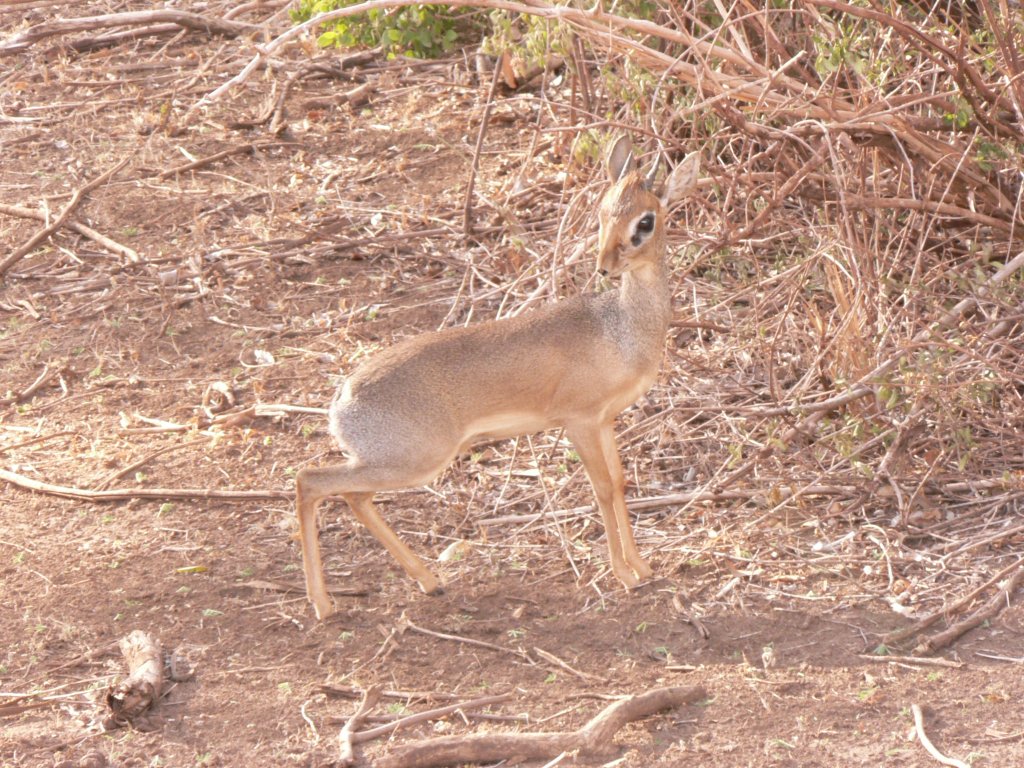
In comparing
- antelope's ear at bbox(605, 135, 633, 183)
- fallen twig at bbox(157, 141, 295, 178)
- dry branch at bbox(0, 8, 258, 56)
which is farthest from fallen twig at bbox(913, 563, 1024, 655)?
dry branch at bbox(0, 8, 258, 56)

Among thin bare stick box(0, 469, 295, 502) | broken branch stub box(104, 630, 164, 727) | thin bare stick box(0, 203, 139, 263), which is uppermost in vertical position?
broken branch stub box(104, 630, 164, 727)

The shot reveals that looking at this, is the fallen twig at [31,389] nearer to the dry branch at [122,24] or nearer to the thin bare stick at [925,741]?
the dry branch at [122,24]

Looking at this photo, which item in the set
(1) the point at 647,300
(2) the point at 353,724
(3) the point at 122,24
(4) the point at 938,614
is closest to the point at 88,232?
(3) the point at 122,24

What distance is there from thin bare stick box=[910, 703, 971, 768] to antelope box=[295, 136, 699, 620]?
1.32 meters

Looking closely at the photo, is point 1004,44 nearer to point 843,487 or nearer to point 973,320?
point 973,320

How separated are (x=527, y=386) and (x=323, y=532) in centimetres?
127

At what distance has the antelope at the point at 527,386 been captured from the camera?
5.04 m

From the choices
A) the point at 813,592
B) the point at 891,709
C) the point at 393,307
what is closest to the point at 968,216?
the point at 813,592

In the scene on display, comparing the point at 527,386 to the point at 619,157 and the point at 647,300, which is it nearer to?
the point at 647,300

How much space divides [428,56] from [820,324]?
495 cm

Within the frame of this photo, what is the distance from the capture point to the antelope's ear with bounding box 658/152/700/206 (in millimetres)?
5051

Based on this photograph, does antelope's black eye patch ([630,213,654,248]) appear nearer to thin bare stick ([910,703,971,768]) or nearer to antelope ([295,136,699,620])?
antelope ([295,136,699,620])

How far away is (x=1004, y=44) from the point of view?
17.7 feet

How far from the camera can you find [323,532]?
5898 millimetres
